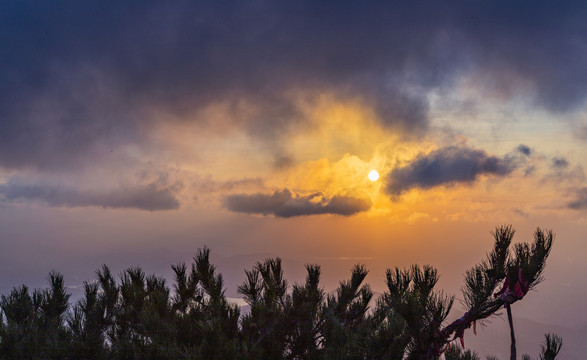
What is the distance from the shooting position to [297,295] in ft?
34.3

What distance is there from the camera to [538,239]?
7863 mm

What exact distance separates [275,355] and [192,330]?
2005 mm

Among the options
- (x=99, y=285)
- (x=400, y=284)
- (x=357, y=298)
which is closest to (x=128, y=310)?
(x=99, y=285)

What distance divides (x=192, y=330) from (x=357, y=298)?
5.21 metres

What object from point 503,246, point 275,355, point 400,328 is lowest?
point 275,355

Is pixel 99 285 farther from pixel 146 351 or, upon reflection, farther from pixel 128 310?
pixel 146 351

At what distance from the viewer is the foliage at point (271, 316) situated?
293 inches

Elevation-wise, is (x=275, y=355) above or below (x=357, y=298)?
below

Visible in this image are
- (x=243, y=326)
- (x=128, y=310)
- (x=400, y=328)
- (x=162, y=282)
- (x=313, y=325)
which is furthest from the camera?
(x=162, y=282)

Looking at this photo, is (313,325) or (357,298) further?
(357,298)

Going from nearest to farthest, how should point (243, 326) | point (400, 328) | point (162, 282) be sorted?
1. point (400, 328)
2. point (243, 326)
3. point (162, 282)

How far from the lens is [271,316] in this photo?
9484 millimetres

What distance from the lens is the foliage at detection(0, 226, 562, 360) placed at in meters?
7.45

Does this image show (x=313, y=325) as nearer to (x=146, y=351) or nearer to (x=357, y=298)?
(x=357, y=298)
